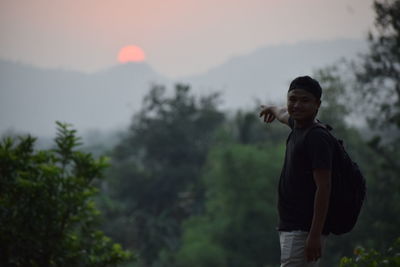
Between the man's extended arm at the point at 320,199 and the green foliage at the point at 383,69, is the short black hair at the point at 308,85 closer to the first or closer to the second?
the man's extended arm at the point at 320,199

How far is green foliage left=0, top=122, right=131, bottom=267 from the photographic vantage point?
17.1 ft

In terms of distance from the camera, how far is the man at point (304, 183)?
2691 mm

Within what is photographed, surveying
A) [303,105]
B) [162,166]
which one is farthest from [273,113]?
[162,166]

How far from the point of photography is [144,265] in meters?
37.8

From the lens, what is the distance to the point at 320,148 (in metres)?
2.70

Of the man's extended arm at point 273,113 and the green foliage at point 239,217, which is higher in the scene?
the man's extended arm at point 273,113

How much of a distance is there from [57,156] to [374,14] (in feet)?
59.2

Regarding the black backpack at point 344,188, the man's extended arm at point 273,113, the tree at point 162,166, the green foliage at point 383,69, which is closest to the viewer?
the black backpack at point 344,188

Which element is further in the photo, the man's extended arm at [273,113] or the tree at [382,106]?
the tree at [382,106]

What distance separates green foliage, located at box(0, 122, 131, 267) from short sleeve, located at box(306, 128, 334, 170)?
131 inches

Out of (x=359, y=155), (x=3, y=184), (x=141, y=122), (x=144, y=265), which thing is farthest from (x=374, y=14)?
(x=141, y=122)

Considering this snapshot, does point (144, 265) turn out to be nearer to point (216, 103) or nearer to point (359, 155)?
point (359, 155)

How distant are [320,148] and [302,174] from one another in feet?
0.68

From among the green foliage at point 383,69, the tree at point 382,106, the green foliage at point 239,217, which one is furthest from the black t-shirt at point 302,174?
the green foliage at point 239,217
